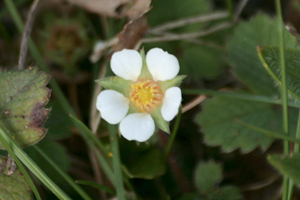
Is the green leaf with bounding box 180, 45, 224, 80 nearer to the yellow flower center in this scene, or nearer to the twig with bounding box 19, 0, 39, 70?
the yellow flower center

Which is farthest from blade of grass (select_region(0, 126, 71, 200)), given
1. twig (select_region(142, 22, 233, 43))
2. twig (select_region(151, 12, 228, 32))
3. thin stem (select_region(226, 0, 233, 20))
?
thin stem (select_region(226, 0, 233, 20))

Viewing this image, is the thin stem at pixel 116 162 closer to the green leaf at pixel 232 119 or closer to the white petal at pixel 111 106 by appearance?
the white petal at pixel 111 106

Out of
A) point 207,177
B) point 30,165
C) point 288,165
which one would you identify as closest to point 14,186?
point 30,165

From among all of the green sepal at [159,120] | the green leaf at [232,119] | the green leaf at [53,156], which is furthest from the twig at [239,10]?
the green leaf at [53,156]

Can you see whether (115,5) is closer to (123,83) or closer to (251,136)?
(123,83)

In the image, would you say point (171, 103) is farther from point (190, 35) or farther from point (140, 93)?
point (190, 35)
